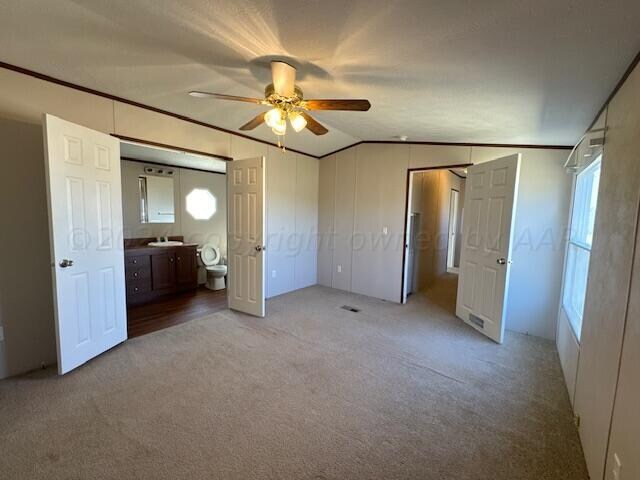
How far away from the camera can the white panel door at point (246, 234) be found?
3.69 meters

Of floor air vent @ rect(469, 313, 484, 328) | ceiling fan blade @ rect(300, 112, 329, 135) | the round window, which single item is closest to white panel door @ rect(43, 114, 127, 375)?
ceiling fan blade @ rect(300, 112, 329, 135)

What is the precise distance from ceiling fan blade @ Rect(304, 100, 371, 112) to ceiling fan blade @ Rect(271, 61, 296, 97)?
0.18 metres

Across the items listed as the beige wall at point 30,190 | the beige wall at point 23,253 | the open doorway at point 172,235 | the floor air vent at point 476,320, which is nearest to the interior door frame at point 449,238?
the floor air vent at point 476,320

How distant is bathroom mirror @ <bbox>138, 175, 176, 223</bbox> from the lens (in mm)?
4926

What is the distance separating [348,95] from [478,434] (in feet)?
9.13

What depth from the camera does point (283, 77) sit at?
212cm

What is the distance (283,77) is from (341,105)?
1.63 feet

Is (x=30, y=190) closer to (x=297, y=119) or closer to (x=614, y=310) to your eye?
(x=297, y=119)

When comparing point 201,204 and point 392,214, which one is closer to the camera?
point 392,214

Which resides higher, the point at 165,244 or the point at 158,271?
the point at 165,244

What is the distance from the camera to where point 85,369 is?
8.30ft

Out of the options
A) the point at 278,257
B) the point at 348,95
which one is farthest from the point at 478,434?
the point at 278,257

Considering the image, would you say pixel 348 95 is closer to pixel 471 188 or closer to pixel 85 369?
pixel 471 188

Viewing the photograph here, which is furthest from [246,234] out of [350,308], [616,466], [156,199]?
[616,466]
